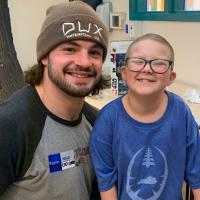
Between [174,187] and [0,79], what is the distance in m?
1.91

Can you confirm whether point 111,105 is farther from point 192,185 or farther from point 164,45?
point 192,185

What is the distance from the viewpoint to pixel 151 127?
1132mm

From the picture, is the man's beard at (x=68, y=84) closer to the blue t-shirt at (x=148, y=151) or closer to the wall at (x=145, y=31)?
the blue t-shirt at (x=148, y=151)

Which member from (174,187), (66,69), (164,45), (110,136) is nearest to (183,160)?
(174,187)

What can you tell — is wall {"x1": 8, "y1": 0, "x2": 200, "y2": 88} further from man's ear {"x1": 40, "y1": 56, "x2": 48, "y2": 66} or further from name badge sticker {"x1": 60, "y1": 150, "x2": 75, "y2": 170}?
name badge sticker {"x1": 60, "y1": 150, "x2": 75, "y2": 170}

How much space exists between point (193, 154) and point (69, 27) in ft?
2.01

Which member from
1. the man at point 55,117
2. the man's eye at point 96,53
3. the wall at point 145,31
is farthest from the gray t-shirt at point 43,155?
the wall at point 145,31

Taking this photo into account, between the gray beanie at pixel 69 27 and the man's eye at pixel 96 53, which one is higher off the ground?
the gray beanie at pixel 69 27

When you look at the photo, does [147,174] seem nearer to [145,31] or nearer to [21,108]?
[21,108]

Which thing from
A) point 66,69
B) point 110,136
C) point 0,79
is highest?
point 66,69

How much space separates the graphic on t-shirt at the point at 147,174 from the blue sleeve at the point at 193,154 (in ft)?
0.31

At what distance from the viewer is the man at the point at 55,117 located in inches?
41.9

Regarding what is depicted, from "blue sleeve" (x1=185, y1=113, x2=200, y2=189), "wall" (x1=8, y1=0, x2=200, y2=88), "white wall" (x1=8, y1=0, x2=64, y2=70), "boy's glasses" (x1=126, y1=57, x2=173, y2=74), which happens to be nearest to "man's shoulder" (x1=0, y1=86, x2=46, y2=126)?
"boy's glasses" (x1=126, y1=57, x2=173, y2=74)

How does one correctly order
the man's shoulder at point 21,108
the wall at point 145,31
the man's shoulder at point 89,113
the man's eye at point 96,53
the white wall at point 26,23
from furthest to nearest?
the white wall at point 26,23 < the wall at point 145,31 < the man's shoulder at point 89,113 < the man's eye at point 96,53 < the man's shoulder at point 21,108
